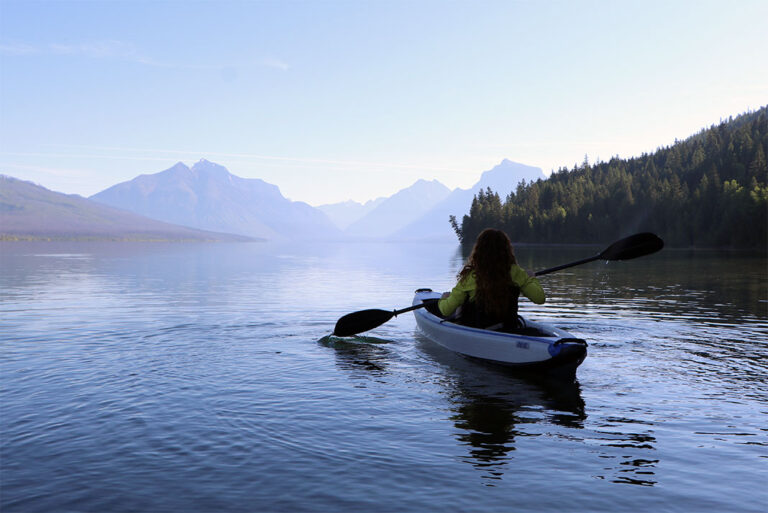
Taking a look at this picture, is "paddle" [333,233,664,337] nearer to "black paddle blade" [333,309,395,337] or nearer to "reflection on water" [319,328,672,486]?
"black paddle blade" [333,309,395,337]

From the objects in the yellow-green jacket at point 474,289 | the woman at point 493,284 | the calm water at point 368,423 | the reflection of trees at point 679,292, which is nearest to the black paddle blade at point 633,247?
the calm water at point 368,423

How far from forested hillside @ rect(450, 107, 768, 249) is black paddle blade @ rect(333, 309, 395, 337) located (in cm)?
10487

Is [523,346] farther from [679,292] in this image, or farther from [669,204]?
[669,204]

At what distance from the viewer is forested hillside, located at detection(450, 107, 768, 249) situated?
10912 cm

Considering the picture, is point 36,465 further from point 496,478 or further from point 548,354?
point 548,354

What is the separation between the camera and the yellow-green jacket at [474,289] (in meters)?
12.5

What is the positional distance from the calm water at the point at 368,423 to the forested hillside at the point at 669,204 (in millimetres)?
104679

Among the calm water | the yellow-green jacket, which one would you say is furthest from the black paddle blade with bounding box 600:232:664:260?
the yellow-green jacket

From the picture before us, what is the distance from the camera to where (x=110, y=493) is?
22.2ft

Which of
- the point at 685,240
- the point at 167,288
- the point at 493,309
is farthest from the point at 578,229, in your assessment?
the point at 493,309

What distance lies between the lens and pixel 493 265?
12461 millimetres

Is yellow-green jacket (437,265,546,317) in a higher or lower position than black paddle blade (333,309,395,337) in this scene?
higher

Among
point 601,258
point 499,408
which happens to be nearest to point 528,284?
point 499,408

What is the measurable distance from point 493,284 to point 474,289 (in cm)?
76
